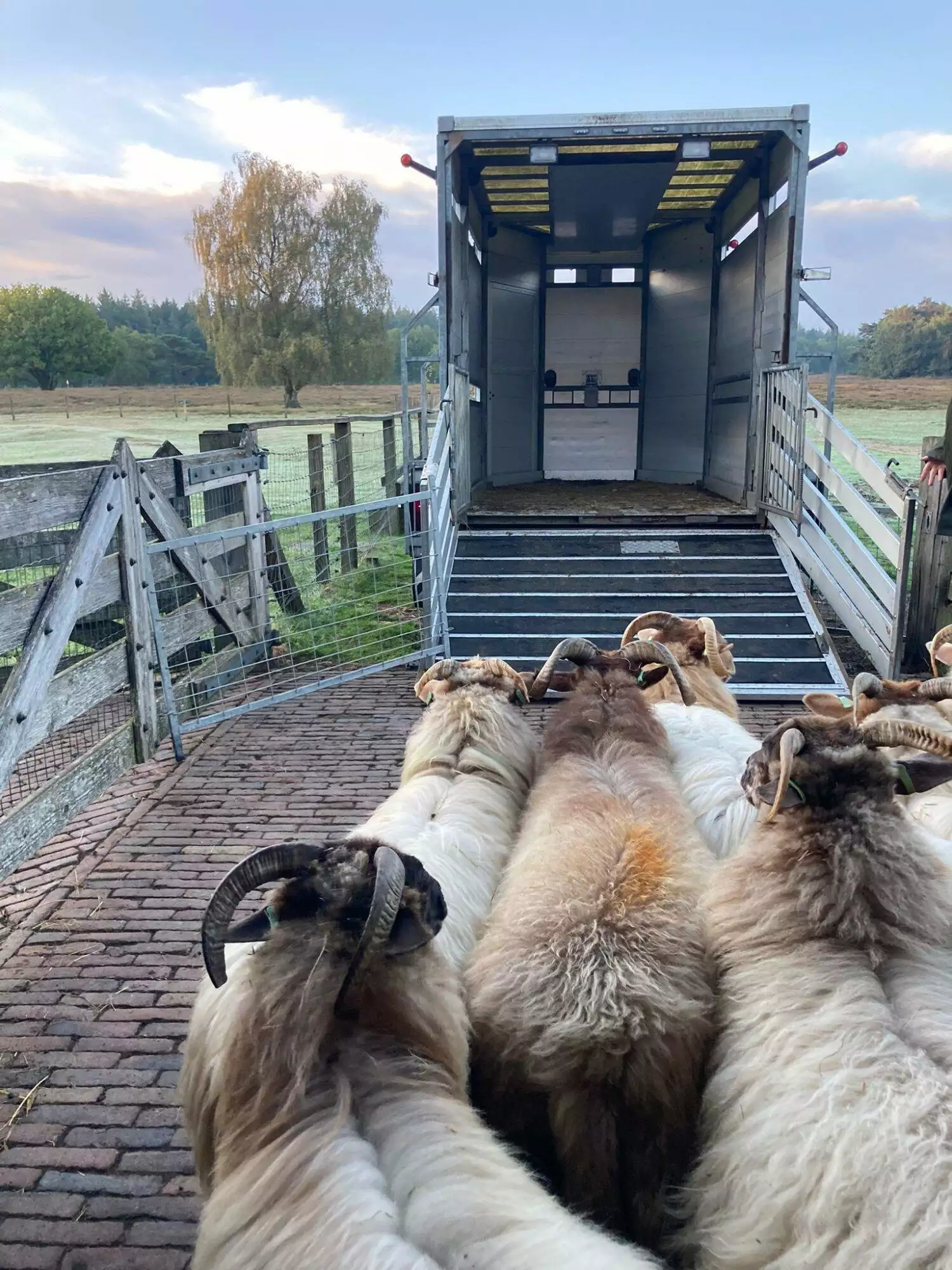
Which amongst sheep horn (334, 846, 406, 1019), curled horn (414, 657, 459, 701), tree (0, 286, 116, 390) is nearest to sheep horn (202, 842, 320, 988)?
sheep horn (334, 846, 406, 1019)

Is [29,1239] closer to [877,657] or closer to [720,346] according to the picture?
[877,657]

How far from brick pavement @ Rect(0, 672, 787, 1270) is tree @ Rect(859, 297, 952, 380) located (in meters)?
35.3

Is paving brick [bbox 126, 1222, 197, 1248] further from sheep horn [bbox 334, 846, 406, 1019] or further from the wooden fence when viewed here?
the wooden fence

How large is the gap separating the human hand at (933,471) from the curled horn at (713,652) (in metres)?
4.31

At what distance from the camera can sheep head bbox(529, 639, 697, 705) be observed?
4.80m

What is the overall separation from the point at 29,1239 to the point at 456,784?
225 cm

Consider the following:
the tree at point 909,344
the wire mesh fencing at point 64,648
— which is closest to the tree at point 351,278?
the tree at point 909,344

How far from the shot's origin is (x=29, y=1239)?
2.83 meters

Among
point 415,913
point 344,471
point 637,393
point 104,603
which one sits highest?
point 637,393

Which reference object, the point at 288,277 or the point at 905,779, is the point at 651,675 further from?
the point at 288,277

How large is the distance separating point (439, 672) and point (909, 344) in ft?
135

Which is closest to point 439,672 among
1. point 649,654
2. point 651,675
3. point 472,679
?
point 472,679

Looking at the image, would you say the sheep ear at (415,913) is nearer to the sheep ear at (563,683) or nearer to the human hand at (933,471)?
the sheep ear at (563,683)

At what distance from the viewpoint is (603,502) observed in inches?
460
